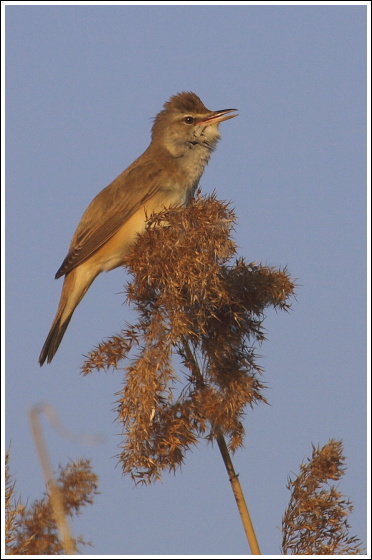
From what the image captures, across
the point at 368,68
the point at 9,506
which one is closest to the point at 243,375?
the point at 9,506

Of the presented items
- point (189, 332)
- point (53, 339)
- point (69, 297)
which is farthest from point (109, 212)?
point (189, 332)

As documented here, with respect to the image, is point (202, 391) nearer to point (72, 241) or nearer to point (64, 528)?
point (64, 528)

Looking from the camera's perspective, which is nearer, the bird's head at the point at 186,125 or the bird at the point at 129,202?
the bird at the point at 129,202

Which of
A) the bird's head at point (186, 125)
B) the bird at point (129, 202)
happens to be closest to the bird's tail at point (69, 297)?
the bird at point (129, 202)

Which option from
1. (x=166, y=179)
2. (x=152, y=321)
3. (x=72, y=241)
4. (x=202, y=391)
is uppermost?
(x=166, y=179)

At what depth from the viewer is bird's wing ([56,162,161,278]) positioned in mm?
5355

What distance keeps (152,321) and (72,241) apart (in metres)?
2.72

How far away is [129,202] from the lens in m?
5.41

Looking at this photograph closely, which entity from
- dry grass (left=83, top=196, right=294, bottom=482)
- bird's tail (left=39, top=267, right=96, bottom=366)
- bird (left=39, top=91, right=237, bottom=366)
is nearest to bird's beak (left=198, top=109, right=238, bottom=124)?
bird (left=39, top=91, right=237, bottom=366)

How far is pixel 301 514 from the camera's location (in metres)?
2.82

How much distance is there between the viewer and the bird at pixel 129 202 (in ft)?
17.5

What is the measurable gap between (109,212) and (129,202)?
0.16 m

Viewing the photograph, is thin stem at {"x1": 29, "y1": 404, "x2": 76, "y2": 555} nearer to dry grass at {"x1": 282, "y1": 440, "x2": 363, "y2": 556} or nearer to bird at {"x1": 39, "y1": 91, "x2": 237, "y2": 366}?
dry grass at {"x1": 282, "y1": 440, "x2": 363, "y2": 556}

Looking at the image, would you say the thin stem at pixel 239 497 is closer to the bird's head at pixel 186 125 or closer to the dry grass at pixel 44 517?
the dry grass at pixel 44 517
